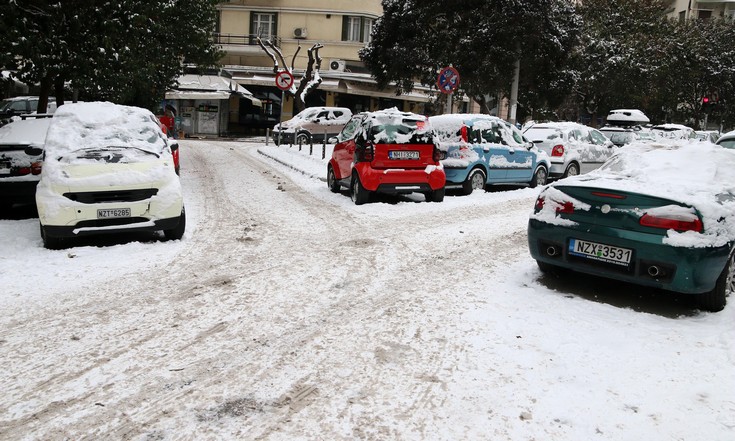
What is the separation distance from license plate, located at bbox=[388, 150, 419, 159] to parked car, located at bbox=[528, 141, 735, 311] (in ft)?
16.0

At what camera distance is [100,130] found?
8.43 metres

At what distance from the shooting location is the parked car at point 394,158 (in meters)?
10.9

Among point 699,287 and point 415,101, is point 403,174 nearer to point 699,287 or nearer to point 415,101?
point 699,287

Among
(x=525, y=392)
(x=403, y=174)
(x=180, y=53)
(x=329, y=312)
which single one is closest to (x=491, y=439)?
(x=525, y=392)

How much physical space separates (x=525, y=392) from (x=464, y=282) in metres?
2.49

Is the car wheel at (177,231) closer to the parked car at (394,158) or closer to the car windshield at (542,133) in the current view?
the parked car at (394,158)

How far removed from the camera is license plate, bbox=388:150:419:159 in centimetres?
1094

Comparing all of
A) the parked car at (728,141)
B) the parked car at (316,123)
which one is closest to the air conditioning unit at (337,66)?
the parked car at (316,123)

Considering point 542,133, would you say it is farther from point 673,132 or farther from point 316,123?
point 316,123

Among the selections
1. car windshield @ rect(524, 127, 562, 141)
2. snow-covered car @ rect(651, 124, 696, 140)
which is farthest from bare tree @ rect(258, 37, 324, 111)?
car windshield @ rect(524, 127, 562, 141)

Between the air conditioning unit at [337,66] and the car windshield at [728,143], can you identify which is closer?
the car windshield at [728,143]

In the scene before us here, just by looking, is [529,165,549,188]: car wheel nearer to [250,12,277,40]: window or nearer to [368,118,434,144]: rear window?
[368,118,434,144]: rear window

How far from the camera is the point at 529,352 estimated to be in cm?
450

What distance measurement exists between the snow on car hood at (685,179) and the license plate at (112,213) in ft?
16.6
